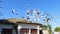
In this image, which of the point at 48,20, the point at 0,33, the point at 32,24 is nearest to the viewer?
the point at 0,33

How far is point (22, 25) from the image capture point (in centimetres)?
2806

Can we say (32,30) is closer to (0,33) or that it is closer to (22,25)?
(22,25)

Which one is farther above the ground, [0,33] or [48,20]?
[48,20]

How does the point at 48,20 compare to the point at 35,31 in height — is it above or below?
above

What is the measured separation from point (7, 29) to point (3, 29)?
63 centimetres

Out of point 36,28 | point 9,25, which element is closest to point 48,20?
point 36,28

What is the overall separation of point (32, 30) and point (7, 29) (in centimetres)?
445

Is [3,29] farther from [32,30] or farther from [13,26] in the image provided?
[32,30]

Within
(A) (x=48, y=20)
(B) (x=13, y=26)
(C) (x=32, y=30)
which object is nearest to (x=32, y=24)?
(C) (x=32, y=30)

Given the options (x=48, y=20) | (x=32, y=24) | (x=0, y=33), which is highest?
(x=48, y=20)

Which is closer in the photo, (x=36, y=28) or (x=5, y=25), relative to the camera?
(x=5, y=25)

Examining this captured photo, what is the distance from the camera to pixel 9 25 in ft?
90.0

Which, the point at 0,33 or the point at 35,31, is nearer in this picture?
the point at 0,33

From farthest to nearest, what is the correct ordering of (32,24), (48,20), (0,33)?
(48,20) → (32,24) → (0,33)
